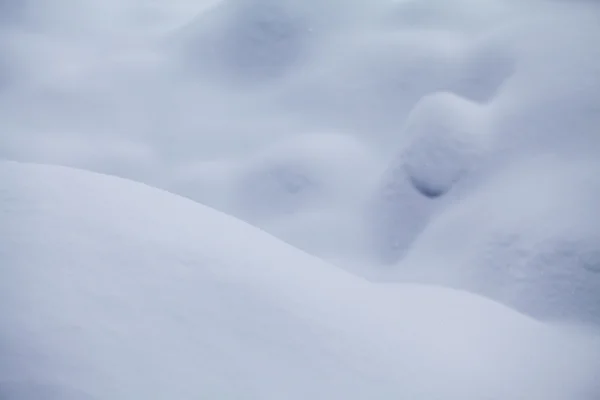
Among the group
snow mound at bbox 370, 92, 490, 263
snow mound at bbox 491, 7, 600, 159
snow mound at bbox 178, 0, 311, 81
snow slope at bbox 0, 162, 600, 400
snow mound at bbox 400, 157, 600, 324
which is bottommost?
snow slope at bbox 0, 162, 600, 400

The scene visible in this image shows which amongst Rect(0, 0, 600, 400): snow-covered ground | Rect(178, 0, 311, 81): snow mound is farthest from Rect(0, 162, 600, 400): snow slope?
Rect(178, 0, 311, 81): snow mound

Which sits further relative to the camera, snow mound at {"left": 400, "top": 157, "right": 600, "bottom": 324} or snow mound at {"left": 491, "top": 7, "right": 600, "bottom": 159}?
snow mound at {"left": 491, "top": 7, "right": 600, "bottom": 159}

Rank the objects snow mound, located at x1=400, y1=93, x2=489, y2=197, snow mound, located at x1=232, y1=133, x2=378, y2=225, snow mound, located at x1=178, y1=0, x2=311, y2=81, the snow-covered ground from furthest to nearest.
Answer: snow mound, located at x1=178, y1=0, x2=311, y2=81 < snow mound, located at x1=232, y1=133, x2=378, y2=225 < snow mound, located at x1=400, y1=93, x2=489, y2=197 < the snow-covered ground

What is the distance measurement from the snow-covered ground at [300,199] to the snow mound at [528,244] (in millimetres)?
19

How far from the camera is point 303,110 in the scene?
7543 millimetres

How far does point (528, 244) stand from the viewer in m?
4.13

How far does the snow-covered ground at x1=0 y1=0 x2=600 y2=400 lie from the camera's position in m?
1.81

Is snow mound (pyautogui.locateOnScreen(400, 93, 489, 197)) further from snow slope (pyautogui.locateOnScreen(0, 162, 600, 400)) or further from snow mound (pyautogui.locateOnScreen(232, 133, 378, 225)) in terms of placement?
snow slope (pyautogui.locateOnScreen(0, 162, 600, 400))

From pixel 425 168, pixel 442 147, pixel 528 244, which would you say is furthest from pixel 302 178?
pixel 528 244

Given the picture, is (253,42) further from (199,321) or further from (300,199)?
(199,321)

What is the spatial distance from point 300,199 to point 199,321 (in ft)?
14.6

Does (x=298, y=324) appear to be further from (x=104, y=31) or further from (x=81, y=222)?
(x=104, y=31)

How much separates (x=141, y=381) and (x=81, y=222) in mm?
950

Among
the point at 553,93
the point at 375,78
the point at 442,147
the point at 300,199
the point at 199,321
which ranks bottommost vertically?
the point at 199,321
